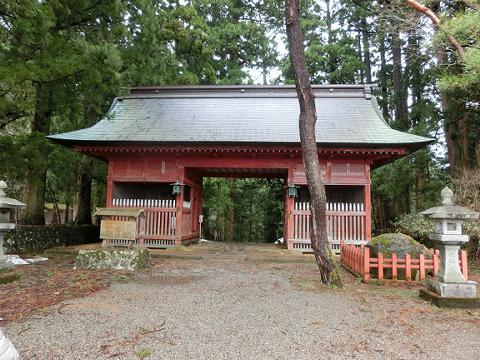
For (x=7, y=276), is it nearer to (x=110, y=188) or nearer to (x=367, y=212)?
(x=110, y=188)

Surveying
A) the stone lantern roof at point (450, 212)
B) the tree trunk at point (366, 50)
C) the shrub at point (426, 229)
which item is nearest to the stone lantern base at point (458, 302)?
the stone lantern roof at point (450, 212)

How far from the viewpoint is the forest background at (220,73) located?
23.6ft

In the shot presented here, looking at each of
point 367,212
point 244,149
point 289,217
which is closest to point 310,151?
point 244,149

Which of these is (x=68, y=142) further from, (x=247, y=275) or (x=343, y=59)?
(x=343, y=59)

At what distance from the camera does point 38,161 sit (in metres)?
9.09

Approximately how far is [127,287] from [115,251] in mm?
2009

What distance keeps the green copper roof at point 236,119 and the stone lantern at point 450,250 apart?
16.5ft

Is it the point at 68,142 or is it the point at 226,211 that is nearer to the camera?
the point at 68,142

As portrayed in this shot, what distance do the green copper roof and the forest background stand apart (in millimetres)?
899

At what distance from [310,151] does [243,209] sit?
19.7m

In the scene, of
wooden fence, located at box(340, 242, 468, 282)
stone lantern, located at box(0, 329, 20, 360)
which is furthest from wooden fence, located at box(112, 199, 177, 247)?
stone lantern, located at box(0, 329, 20, 360)

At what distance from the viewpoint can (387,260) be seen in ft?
21.6

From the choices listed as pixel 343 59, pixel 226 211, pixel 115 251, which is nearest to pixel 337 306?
pixel 115 251

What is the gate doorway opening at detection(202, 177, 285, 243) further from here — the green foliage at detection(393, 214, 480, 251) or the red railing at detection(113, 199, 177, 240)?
the green foliage at detection(393, 214, 480, 251)
